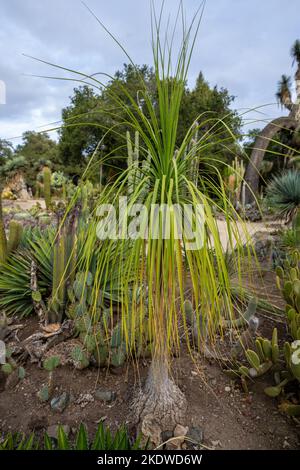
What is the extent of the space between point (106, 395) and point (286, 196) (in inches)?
173

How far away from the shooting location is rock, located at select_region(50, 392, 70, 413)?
1613 mm

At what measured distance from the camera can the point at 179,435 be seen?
1.39 metres

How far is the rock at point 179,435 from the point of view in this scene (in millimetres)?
1365

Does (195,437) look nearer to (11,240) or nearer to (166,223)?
(166,223)

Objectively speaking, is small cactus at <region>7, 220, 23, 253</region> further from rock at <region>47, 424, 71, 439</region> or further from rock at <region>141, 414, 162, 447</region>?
rock at <region>141, 414, 162, 447</region>

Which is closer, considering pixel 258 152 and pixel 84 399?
pixel 84 399

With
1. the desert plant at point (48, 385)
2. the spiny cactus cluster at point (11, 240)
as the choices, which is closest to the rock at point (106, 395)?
the desert plant at point (48, 385)

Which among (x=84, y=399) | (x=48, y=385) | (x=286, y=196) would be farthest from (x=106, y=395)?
(x=286, y=196)

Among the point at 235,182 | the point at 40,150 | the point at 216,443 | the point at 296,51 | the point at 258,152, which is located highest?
the point at 296,51

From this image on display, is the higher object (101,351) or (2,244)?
(2,244)

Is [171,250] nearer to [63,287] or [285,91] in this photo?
[63,287]

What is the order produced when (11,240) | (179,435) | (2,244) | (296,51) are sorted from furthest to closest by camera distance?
(296,51), (11,240), (2,244), (179,435)

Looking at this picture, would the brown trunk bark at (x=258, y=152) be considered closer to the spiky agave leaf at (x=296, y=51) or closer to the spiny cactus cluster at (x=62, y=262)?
the spiky agave leaf at (x=296, y=51)
